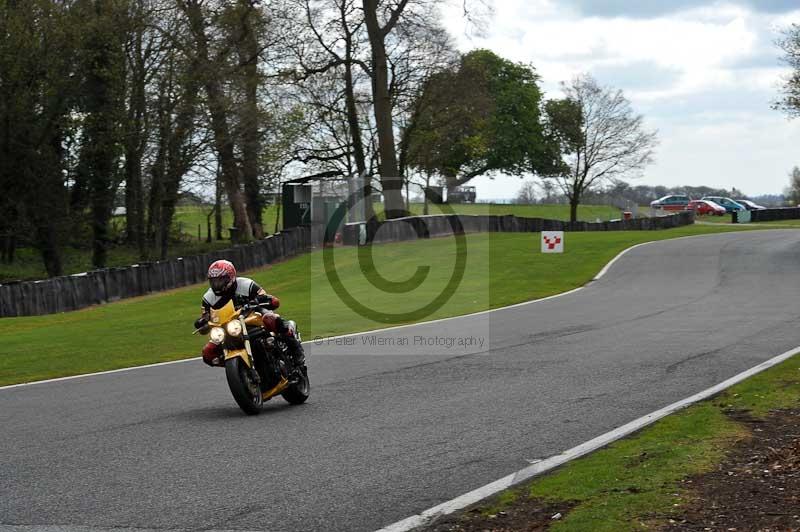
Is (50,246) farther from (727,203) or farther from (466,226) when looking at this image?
(727,203)

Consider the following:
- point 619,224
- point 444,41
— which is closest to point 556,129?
point 619,224

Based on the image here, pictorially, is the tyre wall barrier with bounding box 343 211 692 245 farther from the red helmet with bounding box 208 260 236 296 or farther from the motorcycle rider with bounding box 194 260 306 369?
the red helmet with bounding box 208 260 236 296

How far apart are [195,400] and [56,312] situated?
733 inches

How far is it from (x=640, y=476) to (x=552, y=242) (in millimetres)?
31872

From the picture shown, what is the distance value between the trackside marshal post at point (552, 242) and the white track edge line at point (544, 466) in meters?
26.8

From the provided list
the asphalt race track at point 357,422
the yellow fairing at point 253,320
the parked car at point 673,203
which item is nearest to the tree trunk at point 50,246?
the asphalt race track at point 357,422

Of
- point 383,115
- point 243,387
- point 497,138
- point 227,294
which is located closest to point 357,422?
point 243,387

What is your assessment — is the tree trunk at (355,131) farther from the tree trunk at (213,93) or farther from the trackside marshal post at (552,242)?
the trackside marshal post at (552,242)

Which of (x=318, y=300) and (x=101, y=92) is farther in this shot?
(x=101, y=92)

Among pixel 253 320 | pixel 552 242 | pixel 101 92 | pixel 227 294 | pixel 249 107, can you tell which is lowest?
pixel 552 242

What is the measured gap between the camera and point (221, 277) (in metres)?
10.9

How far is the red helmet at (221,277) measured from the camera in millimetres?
10906

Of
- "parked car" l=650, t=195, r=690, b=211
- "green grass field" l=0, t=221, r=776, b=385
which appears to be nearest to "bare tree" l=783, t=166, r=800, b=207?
"parked car" l=650, t=195, r=690, b=211

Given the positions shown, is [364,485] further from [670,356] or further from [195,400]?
[670,356]
